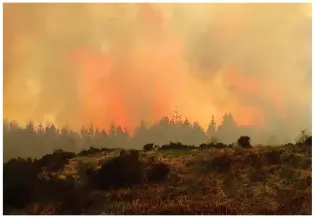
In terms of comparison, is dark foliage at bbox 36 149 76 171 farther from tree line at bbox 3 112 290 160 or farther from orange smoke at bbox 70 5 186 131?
orange smoke at bbox 70 5 186 131

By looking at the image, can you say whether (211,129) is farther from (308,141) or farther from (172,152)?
(308,141)

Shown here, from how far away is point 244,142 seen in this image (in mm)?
1854

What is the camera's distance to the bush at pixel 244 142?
1.85 m

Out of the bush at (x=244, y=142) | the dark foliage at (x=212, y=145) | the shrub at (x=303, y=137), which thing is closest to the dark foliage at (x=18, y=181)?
the dark foliage at (x=212, y=145)

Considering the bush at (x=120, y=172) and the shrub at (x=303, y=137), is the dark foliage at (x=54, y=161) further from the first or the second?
the shrub at (x=303, y=137)

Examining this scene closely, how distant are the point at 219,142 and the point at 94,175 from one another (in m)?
0.59

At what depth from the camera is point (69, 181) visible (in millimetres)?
1830

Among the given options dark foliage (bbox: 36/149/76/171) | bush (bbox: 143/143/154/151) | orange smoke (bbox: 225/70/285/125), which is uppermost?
orange smoke (bbox: 225/70/285/125)

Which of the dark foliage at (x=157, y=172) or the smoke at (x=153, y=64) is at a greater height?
the smoke at (x=153, y=64)

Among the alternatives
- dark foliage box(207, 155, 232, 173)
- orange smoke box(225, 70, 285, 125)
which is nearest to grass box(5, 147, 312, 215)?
dark foliage box(207, 155, 232, 173)

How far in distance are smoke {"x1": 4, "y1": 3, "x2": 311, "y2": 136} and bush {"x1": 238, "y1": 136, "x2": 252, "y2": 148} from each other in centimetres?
7

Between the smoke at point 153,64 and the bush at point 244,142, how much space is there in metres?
0.07

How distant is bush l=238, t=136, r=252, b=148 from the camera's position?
6.08ft

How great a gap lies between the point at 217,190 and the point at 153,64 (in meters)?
0.65
